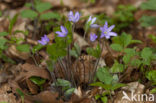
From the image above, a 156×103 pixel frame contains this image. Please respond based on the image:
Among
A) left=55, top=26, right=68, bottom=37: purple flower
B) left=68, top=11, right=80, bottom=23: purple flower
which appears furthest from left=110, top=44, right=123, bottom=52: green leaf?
left=55, top=26, right=68, bottom=37: purple flower

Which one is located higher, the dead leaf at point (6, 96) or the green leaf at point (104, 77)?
the green leaf at point (104, 77)

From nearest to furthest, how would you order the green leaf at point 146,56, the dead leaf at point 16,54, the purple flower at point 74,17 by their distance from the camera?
the purple flower at point 74,17
the green leaf at point 146,56
the dead leaf at point 16,54

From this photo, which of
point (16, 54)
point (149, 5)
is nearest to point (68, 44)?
point (16, 54)

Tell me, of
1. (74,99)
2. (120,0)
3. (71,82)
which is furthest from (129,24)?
(74,99)

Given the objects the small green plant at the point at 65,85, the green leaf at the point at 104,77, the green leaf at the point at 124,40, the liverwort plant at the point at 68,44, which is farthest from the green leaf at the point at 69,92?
the green leaf at the point at 124,40

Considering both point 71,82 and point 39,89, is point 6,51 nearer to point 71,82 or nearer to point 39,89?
point 39,89

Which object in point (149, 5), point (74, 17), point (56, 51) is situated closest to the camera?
point (56, 51)

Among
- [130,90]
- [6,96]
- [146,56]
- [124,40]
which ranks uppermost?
[124,40]

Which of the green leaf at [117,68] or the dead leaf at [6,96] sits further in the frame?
the green leaf at [117,68]

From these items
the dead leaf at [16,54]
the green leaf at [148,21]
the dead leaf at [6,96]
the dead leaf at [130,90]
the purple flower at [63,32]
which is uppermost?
the purple flower at [63,32]

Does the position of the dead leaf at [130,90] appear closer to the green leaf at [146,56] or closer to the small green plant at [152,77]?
the small green plant at [152,77]

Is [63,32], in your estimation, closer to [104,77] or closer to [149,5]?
[104,77]
